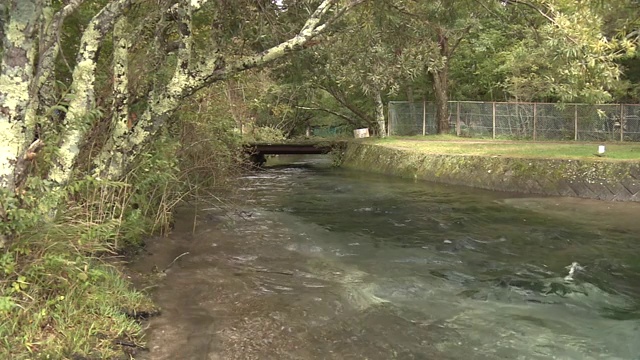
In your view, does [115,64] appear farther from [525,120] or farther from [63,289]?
[525,120]

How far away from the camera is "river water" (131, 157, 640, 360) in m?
5.38

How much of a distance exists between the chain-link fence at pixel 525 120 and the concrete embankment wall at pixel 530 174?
694cm

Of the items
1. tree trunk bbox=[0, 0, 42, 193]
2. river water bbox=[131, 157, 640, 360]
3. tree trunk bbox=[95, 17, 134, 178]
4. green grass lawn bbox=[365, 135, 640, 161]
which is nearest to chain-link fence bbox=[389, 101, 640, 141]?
green grass lawn bbox=[365, 135, 640, 161]

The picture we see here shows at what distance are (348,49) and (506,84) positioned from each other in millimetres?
16681

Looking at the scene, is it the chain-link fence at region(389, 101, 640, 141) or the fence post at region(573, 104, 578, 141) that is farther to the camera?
the fence post at region(573, 104, 578, 141)

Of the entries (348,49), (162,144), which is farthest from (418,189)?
(162,144)

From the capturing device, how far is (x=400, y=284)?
7.41 meters

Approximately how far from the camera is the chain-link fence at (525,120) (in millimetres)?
22859

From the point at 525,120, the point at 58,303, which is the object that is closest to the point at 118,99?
the point at 58,303

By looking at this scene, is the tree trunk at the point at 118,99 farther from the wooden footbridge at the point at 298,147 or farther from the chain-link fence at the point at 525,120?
the wooden footbridge at the point at 298,147

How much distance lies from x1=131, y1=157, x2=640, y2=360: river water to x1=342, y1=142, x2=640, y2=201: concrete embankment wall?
4.81 feet

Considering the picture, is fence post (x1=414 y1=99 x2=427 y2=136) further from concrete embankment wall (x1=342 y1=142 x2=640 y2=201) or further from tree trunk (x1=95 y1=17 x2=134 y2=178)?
tree trunk (x1=95 y1=17 x2=134 y2=178)

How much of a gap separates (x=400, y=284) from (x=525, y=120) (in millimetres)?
20115

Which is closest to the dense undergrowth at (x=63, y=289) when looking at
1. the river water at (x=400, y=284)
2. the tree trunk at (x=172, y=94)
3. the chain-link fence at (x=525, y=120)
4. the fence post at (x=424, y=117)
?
the river water at (x=400, y=284)
